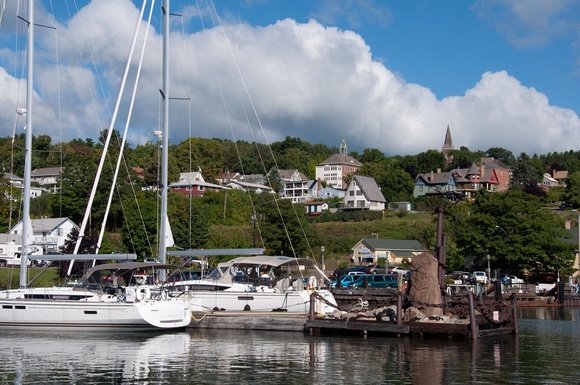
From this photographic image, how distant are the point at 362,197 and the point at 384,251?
149ft

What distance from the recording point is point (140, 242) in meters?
68.1

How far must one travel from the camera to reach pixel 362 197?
12462 centimetres

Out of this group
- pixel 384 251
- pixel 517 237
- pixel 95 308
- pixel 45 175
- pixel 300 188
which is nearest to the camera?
pixel 95 308

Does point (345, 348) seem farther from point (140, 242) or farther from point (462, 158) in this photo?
point (462, 158)

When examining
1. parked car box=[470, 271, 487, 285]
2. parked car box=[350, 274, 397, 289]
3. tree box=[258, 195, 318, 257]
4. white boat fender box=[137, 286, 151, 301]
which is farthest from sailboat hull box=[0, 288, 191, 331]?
parked car box=[470, 271, 487, 285]

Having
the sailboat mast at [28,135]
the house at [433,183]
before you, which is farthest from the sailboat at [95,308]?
the house at [433,183]

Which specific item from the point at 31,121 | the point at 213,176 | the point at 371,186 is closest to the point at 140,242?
the point at 31,121

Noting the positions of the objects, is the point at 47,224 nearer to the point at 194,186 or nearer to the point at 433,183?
the point at 194,186

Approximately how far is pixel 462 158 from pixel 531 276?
4889 inches

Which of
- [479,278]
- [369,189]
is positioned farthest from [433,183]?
[479,278]

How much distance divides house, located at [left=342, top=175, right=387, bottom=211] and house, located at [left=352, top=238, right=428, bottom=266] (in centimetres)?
4162

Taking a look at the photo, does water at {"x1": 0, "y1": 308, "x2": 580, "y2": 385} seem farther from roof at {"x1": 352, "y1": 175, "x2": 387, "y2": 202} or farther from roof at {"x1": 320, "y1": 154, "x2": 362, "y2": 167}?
roof at {"x1": 320, "y1": 154, "x2": 362, "y2": 167}

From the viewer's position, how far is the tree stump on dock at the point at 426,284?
2664cm

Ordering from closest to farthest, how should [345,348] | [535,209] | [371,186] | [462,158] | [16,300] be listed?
[345,348] → [16,300] → [535,209] → [371,186] → [462,158]
